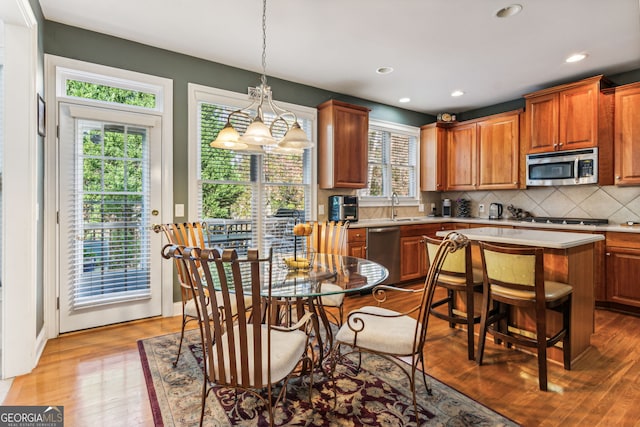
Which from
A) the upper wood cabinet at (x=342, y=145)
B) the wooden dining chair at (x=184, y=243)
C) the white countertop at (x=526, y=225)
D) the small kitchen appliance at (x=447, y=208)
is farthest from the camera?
the small kitchen appliance at (x=447, y=208)

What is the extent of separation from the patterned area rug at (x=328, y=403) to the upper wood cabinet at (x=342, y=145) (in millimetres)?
2496

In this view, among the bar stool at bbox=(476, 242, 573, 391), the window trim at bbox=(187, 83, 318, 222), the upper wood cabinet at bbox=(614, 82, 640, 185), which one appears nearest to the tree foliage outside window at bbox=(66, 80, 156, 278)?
the window trim at bbox=(187, 83, 318, 222)

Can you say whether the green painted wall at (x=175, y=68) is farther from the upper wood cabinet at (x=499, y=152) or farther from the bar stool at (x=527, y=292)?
the bar stool at (x=527, y=292)

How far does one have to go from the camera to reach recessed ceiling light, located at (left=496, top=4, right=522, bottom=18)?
258cm

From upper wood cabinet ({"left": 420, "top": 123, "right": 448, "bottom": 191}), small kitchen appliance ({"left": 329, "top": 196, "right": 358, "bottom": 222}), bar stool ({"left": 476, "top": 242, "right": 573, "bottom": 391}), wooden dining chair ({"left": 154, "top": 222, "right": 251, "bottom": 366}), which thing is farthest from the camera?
upper wood cabinet ({"left": 420, "top": 123, "right": 448, "bottom": 191})

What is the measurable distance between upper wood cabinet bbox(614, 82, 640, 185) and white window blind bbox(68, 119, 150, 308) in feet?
16.6

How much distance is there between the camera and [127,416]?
5.86 ft

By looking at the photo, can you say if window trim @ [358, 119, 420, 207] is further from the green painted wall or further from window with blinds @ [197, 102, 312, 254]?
the green painted wall

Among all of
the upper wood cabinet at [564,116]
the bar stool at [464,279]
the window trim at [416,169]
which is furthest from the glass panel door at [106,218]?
the upper wood cabinet at [564,116]

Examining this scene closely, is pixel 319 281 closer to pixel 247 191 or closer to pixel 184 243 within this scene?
pixel 184 243

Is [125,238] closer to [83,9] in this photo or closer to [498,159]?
[83,9]

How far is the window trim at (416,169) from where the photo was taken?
497 cm

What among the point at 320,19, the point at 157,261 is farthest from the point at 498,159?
the point at 157,261

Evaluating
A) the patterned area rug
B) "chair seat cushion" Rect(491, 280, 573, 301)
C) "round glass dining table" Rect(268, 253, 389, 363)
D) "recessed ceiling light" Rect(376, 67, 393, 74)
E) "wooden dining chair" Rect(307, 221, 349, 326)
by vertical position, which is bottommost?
the patterned area rug
